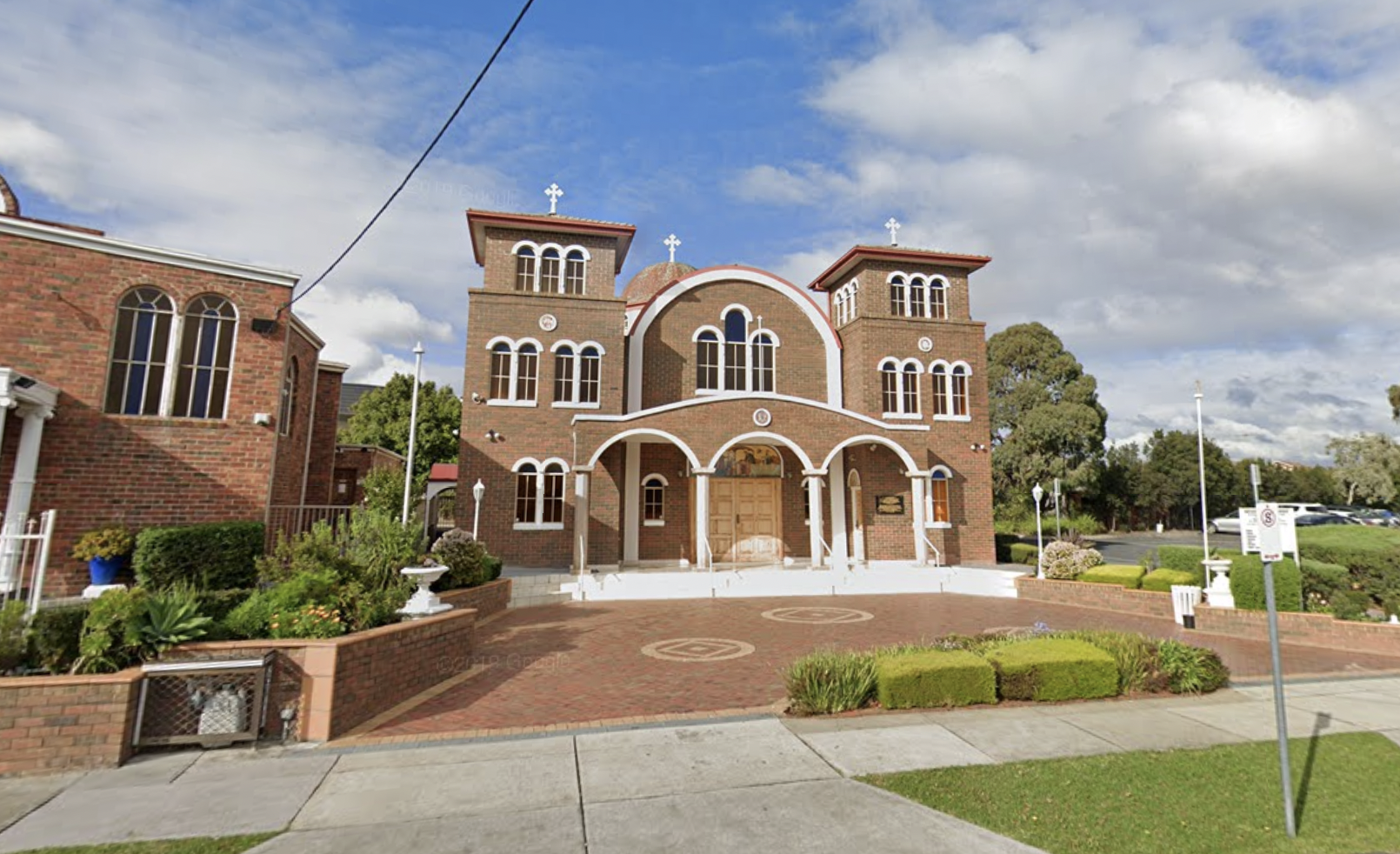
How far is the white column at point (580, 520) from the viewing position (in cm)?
1714

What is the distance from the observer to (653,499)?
66.5 ft

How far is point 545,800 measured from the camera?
4.73 meters

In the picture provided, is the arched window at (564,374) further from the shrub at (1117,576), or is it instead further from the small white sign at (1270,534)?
the small white sign at (1270,534)

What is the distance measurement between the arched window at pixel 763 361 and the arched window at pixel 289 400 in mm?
13505

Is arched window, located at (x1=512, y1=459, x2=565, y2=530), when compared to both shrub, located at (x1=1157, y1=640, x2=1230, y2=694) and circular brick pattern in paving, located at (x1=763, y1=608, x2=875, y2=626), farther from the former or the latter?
shrub, located at (x1=1157, y1=640, x2=1230, y2=694)

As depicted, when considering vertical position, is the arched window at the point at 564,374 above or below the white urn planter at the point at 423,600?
above

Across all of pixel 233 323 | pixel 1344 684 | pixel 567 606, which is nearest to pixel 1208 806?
pixel 1344 684

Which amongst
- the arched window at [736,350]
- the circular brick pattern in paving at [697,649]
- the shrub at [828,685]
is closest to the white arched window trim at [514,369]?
the arched window at [736,350]

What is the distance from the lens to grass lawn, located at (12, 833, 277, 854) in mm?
3971

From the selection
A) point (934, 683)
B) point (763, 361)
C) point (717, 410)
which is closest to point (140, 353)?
point (717, 410)

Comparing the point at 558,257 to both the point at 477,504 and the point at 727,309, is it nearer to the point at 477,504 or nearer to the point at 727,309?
the point at 727,309

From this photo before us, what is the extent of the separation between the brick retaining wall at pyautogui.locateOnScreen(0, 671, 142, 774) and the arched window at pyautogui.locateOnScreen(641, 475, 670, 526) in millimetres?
14884

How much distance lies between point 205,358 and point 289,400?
2.70 m

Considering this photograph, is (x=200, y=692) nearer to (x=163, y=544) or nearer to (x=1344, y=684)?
(x=163, y=544)
